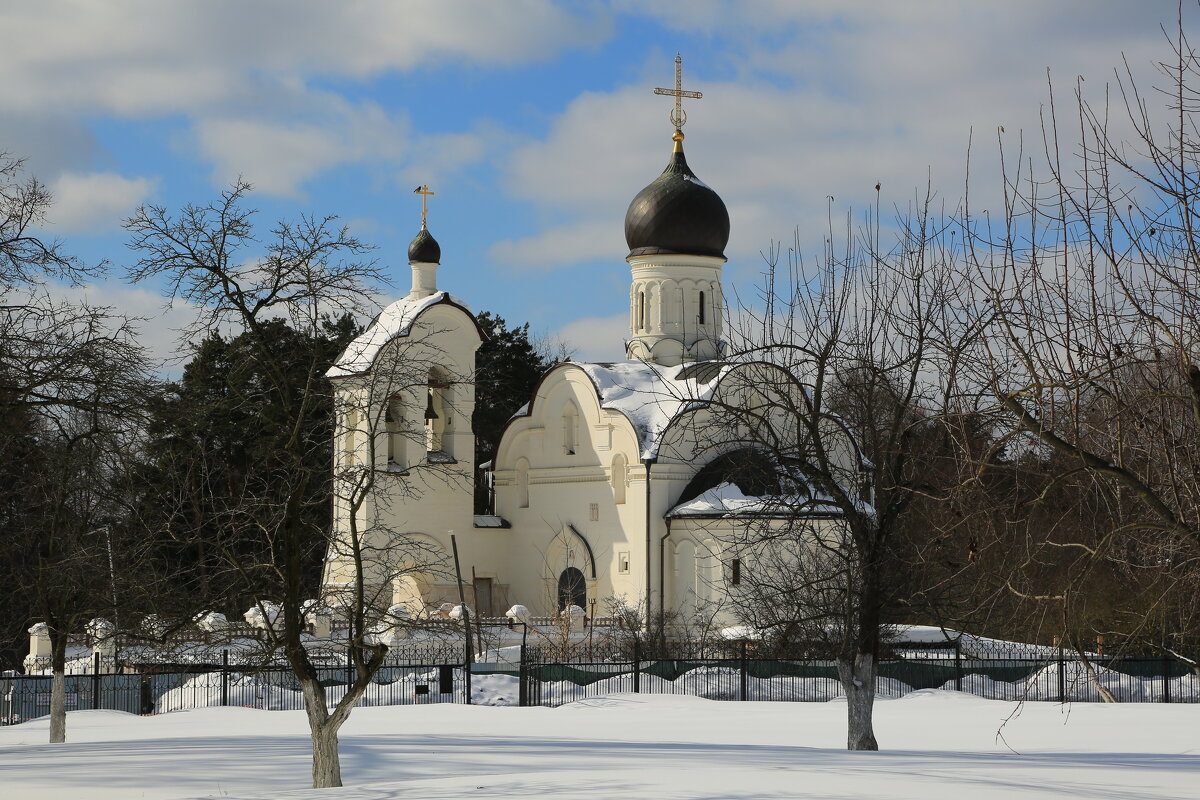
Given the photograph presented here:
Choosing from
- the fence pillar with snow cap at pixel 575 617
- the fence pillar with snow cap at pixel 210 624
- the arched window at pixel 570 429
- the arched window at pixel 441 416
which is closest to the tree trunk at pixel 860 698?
the fence pillar with snow cap at pixel 210 624

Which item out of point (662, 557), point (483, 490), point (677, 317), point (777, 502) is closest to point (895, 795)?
point (777, 502)

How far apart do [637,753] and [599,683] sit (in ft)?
39.5

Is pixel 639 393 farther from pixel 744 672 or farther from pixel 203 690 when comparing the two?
pixel 203 690

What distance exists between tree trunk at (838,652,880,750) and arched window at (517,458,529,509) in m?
24.5

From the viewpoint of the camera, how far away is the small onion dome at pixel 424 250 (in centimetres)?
3894

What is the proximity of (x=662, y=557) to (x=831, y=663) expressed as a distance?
33.9 ft

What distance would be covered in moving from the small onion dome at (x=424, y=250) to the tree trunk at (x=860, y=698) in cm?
2665

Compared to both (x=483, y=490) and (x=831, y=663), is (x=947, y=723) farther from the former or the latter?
(x=483, y=490)

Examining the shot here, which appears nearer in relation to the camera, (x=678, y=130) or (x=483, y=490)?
(x=678, y=130)

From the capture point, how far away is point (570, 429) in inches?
1479

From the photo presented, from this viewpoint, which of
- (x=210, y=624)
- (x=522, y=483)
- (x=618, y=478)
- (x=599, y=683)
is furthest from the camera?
(x=522, y=483)

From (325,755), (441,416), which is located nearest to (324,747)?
(325,755)

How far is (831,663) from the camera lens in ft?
79.5

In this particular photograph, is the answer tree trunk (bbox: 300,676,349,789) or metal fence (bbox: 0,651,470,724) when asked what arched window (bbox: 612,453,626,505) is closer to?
metal fence (bbox: 0,651,470,724)
